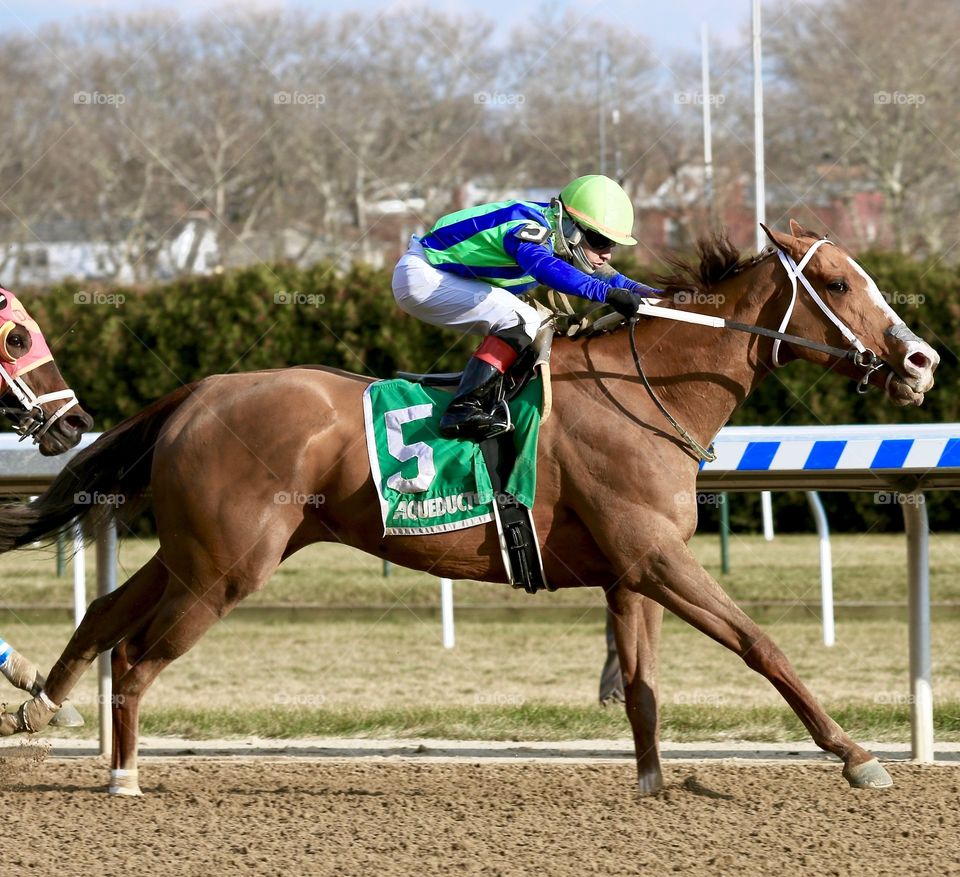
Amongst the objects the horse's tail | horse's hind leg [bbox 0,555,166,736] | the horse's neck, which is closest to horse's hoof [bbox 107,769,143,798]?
horse's hind leg [bbox 0,555,166,736]

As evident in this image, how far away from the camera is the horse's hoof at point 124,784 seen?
4.52 metres

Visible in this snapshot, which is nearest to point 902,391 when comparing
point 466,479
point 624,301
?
point 624,301

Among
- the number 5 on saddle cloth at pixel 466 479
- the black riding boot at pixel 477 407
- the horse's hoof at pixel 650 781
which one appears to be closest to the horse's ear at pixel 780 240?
the number 5 on saddle cloth at pixel 466 479

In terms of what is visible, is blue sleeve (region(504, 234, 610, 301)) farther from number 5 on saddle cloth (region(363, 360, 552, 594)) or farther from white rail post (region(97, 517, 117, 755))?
white rail post (region(97, 517, 117, 755))

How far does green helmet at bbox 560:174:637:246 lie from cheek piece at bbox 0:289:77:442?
1.82 m

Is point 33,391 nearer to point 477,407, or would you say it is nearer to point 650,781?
point 477,407

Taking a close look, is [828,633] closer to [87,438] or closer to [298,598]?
[298,598]

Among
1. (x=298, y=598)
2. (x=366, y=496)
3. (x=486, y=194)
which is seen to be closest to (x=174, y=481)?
(x=366, y=496)

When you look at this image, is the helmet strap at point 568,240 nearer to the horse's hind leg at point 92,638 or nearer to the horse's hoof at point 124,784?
the horse's hind leg at point 92,638

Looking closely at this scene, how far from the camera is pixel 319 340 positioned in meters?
13.0

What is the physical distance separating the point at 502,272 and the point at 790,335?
982 millimetres

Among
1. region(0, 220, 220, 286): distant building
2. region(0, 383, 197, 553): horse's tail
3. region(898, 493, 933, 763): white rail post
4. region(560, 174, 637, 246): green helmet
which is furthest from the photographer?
region(0, 220, 220, 286): distant building

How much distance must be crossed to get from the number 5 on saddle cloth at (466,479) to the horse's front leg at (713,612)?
307mm

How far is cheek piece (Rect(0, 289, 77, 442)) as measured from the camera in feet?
15.0
